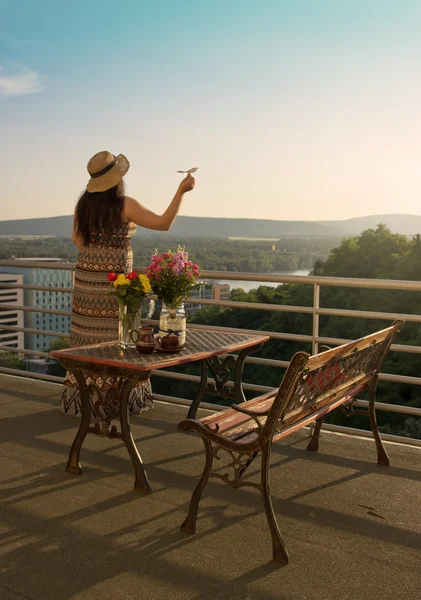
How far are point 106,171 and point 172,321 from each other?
1.27m

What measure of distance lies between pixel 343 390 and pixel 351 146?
39809mm

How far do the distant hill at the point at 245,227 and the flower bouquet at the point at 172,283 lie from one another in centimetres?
75

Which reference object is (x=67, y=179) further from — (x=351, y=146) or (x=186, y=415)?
(x=351, y=146)

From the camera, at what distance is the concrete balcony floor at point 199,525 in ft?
9.01


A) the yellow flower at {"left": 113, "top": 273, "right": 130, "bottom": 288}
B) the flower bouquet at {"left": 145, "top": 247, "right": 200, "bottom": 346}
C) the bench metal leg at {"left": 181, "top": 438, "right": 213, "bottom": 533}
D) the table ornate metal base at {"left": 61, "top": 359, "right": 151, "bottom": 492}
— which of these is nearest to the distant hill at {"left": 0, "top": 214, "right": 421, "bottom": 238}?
the flower bouquet at {"left": 145, "top": 247, "right": 200, "bottom": 346}

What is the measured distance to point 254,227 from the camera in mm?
21422

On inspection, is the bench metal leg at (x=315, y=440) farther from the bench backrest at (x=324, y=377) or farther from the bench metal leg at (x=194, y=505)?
the bench metal leg at (x=194, y=505)

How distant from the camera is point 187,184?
452cm

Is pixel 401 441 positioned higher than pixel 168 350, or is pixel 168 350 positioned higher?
pixel 168 350

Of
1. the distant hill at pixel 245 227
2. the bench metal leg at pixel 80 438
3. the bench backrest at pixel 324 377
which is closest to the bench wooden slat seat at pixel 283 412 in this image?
the bench backrest at pixel 324 377

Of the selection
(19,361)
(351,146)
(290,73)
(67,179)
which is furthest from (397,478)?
(351,146)

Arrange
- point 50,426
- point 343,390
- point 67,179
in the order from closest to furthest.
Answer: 1. point 343,390
2. point 50,426
3. point 67,179

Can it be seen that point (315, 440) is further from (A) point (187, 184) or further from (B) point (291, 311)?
(A) point (187, 184)

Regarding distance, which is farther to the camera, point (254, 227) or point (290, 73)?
point (254, 227)
